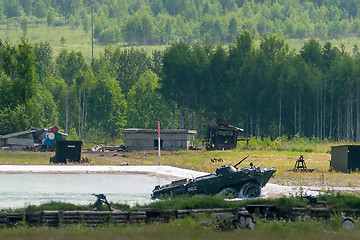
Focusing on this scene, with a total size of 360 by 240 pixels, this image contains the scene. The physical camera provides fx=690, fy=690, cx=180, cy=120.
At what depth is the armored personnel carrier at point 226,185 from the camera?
24938mm

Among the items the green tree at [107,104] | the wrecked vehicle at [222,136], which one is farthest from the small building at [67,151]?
the green tree at [107,104]

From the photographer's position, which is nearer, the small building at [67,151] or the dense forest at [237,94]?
the small building at [67,151]

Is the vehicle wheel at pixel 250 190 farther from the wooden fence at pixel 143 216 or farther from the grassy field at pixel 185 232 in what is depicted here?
the grassy field at pixel 185 232

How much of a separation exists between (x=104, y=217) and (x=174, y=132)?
4614cm

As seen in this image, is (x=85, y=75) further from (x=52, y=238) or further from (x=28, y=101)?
(x=52, y=238)

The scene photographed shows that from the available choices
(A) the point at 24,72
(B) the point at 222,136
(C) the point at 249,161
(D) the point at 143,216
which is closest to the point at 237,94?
(B) the point at 222,136

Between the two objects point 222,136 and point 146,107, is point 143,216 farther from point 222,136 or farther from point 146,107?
point 146,107

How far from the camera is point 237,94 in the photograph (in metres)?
92.4

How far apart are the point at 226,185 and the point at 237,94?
67689 millimetres

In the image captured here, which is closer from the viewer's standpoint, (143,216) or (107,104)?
(143,216)

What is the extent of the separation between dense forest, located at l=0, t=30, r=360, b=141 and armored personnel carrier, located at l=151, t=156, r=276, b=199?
5738cm

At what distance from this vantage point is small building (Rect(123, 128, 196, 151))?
209 feet

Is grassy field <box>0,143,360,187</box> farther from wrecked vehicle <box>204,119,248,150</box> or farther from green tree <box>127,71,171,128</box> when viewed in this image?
green tree <box>127,71,171,128</box>

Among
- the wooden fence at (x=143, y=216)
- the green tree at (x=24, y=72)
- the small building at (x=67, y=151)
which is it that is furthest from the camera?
the green tree at (x=24, y=72)
